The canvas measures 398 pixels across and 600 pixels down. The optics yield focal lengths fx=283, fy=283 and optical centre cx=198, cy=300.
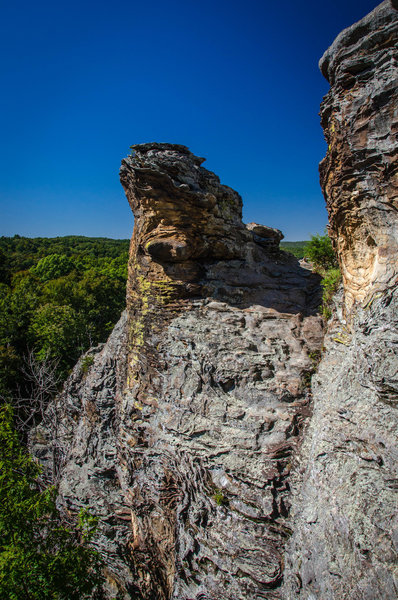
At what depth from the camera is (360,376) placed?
5098 mm

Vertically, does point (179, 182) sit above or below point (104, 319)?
above

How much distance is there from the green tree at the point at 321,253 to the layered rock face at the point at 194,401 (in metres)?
0.77

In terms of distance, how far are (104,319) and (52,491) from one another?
23056 millimetres

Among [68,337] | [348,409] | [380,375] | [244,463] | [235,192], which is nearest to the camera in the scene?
[380,375]

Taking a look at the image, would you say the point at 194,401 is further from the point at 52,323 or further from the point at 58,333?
the point at 52,323

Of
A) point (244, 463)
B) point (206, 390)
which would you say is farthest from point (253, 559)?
point (206, 390)

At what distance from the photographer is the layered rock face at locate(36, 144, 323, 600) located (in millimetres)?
5848

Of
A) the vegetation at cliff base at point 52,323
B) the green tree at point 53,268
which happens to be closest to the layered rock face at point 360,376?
the vegetation at cliff base at point 52,323

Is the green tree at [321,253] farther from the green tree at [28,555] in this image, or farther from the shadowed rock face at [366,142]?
the green tree at [28,555]

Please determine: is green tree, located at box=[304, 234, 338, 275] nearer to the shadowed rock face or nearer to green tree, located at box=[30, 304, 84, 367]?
the shadowed rock face

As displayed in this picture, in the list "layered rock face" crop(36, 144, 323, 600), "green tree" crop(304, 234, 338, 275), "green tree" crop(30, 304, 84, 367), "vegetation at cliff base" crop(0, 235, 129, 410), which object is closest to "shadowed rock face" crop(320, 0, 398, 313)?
"layered rock face" crop(36, 144, 323, 600)

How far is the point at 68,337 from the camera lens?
21.0m

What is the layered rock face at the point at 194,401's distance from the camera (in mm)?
5848

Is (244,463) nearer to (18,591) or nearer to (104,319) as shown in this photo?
(18,591)
